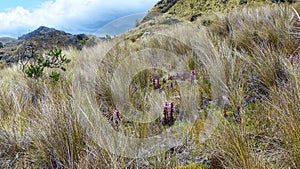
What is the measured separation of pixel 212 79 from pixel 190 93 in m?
0.47

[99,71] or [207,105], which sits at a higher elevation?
[99,71]

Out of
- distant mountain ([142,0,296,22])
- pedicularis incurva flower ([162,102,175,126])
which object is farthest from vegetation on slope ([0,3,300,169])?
distant mountain ([142,0,296,22])

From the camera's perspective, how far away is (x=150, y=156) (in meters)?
1.70

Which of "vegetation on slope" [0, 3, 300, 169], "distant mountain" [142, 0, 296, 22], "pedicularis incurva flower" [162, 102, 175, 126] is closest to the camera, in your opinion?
"vegetation on slope" [0, 3, 300, 169]

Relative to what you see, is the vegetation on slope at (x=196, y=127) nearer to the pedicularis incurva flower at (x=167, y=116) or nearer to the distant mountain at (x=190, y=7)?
the pedicularis incurva flower at (x=167, y=116)

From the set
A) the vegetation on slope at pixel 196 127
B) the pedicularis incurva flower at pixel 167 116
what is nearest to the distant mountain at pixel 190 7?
the vegetation on slope at pixel 196 127

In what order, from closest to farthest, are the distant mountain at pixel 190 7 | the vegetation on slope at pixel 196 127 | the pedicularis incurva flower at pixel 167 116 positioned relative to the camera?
the vegetation on slope at pixel 196 127 → the pedicularis incurva flower at pixel 167 116 → the distant mountain at pixel 190 7

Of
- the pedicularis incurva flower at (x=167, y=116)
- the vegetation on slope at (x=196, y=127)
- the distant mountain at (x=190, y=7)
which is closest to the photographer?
the vegetation on slope at (x=196, y=127)

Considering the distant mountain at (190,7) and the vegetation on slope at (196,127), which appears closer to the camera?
the vegetation on slope at (196,127)

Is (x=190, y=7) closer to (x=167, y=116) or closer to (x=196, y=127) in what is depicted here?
(x=167, y=116)

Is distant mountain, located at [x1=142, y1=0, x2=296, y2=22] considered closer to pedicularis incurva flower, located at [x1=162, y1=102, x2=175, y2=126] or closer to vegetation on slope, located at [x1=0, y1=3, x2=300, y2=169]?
vegetation on slope, located at [x1=0, y1=3, x2=300, y2=169]

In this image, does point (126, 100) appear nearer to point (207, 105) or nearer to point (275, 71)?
point (207, 105)

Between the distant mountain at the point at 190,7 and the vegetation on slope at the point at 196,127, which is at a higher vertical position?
the distant mountain at the point at 190,7

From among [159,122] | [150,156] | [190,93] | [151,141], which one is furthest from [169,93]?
[150,156]
